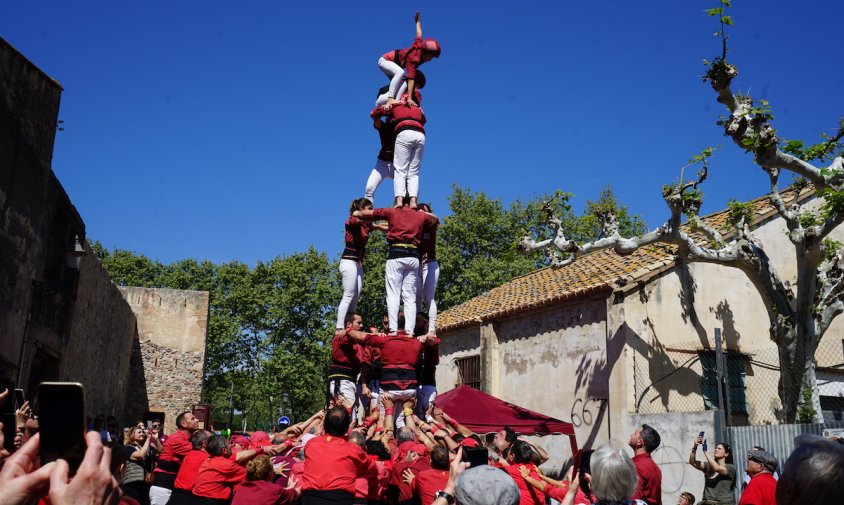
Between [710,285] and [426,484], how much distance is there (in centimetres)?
1247

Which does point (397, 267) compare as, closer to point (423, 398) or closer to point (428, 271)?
point (428, 271)

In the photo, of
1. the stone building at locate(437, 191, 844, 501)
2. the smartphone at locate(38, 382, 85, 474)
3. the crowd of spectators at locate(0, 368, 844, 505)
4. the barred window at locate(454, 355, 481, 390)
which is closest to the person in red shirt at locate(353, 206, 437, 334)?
the crowd of spectators at locate(0, 368, 844, 505)

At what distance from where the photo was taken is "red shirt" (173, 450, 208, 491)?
7.32 meters

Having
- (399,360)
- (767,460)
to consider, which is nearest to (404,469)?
(399,360)

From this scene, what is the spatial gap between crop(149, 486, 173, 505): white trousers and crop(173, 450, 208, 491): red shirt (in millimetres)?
1372

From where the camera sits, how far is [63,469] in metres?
2.28

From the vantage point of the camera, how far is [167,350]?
29062 millimetres

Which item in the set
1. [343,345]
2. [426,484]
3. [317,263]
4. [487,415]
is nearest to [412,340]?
[343,345]

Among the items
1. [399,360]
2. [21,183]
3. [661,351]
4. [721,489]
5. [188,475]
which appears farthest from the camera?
[661,351]

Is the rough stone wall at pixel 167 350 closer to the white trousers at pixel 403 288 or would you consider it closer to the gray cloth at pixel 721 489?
the white trousers at pixel 403 288

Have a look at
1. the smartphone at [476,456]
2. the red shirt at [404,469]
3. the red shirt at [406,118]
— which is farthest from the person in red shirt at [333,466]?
the red shirt at [406,118]

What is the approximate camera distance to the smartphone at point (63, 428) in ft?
7.39

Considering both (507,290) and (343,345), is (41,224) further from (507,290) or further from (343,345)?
(507,290)

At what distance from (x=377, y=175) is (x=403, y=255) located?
1796mm
